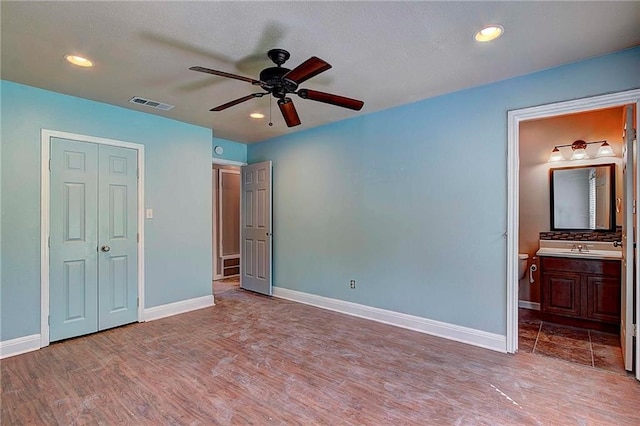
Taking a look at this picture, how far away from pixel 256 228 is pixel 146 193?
71.8 inches

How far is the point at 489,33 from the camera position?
88.0 inches

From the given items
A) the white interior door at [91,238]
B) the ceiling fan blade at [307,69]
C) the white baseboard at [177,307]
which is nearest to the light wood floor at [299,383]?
the white interior door at [91,238]

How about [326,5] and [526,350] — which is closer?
[326,5]

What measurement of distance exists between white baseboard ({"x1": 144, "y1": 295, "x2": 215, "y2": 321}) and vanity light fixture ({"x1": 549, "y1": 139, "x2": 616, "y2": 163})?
5101 millimetres

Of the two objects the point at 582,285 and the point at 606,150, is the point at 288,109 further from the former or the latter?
the point at 606,150

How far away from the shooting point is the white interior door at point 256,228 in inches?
203

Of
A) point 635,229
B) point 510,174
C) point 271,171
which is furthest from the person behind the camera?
point 271,171

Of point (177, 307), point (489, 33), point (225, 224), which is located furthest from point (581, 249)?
point (225, 224)

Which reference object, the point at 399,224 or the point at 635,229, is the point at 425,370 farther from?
the point at 635,229

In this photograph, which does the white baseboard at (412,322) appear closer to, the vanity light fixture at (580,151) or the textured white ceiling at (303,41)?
the textured white ceiling at (303,41)

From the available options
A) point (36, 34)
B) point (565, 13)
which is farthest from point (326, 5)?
point (36, 34)

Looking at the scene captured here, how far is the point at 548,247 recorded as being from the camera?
4.24 meters

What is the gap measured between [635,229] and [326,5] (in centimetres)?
290

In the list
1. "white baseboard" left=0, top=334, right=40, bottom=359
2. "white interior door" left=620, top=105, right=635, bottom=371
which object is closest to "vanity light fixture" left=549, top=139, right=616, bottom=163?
"white interior door" left=620, top=105, right=635, bottom=371
